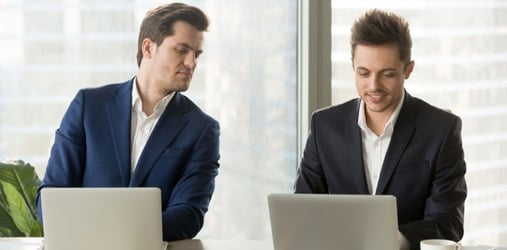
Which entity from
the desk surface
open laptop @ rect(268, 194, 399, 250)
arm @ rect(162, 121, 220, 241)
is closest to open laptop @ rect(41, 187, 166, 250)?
open laptop @ rect(268, 194, 399, 250)

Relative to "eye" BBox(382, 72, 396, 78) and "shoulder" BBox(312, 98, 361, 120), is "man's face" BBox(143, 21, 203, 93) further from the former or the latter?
"eye" BBox(382, 72, 396, 78)

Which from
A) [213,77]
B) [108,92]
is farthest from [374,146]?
[213,77]

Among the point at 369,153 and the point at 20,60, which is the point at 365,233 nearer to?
the point at 369,153

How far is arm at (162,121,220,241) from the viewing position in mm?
3848

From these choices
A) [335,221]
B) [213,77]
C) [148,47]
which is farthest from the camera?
[213,77]

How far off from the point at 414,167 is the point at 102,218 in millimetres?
1346

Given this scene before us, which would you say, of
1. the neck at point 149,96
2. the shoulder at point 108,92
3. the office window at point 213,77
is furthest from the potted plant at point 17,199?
the neck at point 149,96

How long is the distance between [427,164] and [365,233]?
Answer: 3.06 ft

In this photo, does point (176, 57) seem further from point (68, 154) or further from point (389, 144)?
point (389, 144)

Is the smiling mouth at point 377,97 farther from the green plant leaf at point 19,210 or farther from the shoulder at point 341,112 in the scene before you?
the green plant leaf at point 19,210

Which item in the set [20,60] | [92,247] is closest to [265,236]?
[20,60]

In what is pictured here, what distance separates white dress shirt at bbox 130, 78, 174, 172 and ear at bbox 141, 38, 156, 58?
0.20 meters

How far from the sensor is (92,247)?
10.3ft

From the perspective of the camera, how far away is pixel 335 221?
3.06 m
